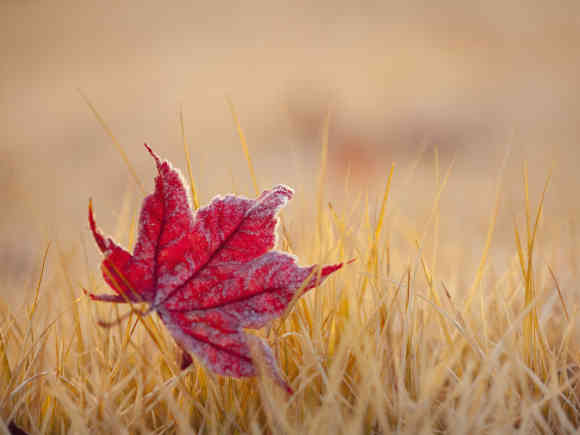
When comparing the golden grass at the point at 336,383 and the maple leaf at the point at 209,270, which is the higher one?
the maple leaf at the point at 209,270

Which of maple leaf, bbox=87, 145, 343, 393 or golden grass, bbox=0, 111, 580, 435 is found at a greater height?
maple leaf, bbox=87, 145, 343, 393

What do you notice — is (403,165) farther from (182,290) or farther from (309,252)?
(182,290)

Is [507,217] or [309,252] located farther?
[507,217]

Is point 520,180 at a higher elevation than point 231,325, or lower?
lower

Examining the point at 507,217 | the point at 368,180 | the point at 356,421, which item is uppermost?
the point at 368,180

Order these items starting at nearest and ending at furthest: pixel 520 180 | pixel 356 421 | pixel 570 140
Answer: pixel 356 421, pixel 520 180, pixel 570 140

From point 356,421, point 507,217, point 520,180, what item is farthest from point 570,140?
point 356,421

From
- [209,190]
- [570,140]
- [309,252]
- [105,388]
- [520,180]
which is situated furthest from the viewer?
[570,140]

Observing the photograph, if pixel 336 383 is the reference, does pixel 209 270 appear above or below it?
above
